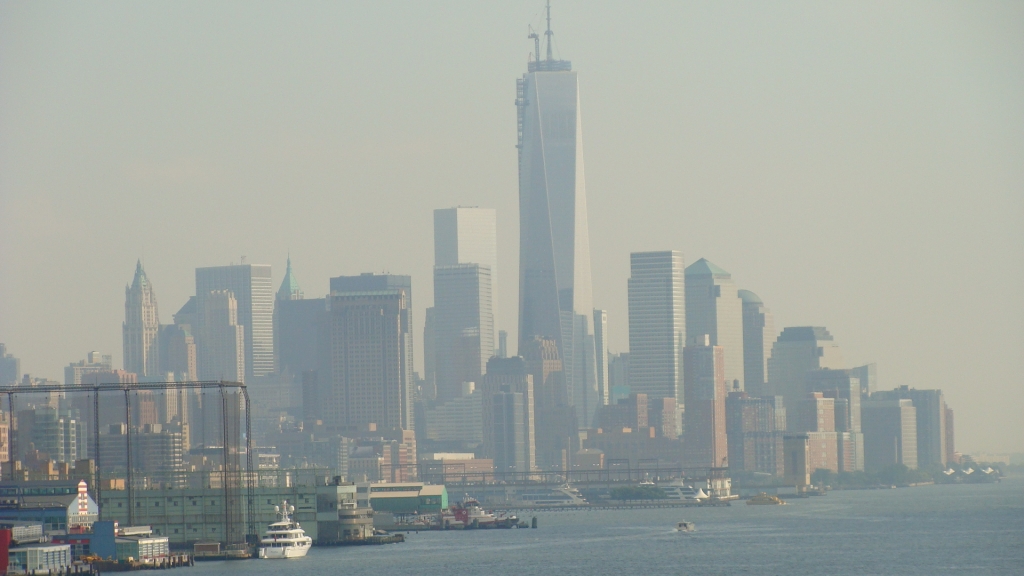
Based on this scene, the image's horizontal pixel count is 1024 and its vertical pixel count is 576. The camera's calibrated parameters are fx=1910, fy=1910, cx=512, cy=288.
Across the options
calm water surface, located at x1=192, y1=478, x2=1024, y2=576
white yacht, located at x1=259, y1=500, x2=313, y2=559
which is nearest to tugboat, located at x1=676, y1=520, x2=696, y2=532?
calm water surface, located at x1=192, y1=478, x2=1024, y2=576

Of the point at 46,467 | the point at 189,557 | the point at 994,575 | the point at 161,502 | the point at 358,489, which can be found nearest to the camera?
the point at 994,575

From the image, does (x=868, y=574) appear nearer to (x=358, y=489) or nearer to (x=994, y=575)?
(x=994, y=575)

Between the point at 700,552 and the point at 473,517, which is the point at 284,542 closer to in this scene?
the point at 700,552

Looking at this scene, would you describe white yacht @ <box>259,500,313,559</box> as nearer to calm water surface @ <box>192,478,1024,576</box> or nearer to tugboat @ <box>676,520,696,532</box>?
calm water surface @ <box>192,478,1024,576</box>

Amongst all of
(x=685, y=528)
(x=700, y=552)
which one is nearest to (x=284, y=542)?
(x=700, y=552)

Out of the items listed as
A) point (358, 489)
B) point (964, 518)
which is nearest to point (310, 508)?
point (358, 489)

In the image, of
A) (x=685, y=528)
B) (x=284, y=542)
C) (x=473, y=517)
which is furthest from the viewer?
(x=473, y=517)
